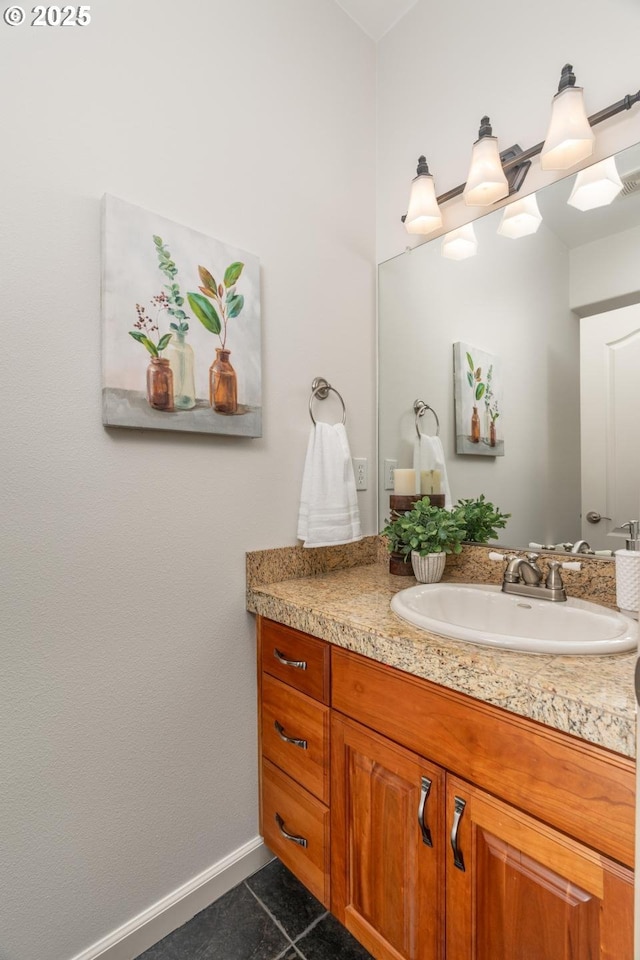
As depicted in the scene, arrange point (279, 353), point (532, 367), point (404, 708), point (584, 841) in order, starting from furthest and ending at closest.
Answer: point (279, 353) < point (532, 367) < point (404, 708) < point (584, 841)

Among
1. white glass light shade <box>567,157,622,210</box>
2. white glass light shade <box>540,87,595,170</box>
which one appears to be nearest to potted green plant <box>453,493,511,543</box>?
white glass light shade <box>567,157,622,210</box>

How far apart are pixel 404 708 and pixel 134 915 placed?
88cm

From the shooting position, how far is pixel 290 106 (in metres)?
1.46

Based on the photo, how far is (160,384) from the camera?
1108 millimetres

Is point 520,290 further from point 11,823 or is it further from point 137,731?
point 11,823

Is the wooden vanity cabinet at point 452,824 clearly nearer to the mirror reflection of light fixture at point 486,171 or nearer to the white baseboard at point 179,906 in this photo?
the white baseboard at point 179,906

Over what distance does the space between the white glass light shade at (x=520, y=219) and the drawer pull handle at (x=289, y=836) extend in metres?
1.76

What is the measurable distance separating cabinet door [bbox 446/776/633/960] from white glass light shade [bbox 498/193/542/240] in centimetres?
139

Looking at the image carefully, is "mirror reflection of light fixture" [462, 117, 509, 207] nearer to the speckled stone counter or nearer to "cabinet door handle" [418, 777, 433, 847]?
the speckled stone counter

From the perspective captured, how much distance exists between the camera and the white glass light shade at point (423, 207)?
4.84ft

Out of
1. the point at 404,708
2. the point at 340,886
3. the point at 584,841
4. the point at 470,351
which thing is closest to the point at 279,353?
the point at 470,351

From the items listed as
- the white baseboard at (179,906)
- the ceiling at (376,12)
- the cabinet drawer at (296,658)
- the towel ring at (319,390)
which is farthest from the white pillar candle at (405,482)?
the ceiling at (376,12)

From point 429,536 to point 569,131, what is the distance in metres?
1.09

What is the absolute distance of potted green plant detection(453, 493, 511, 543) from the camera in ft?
4.58
